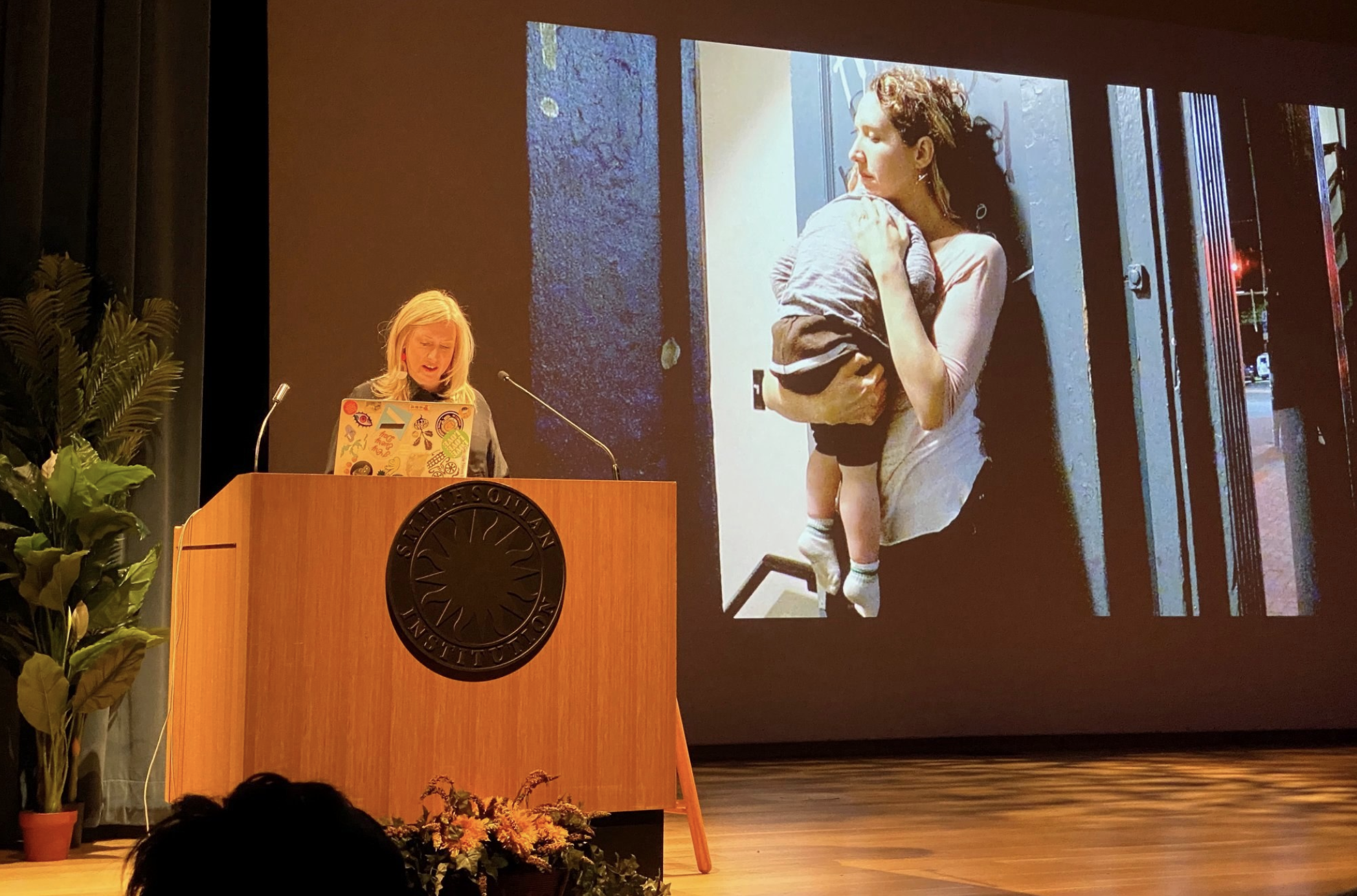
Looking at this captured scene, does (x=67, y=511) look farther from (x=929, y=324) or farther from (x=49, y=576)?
(x=929, y=324)

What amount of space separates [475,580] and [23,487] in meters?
2.09

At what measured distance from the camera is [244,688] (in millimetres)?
2139

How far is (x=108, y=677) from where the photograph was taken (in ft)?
12.3

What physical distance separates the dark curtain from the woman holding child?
91.4 inches

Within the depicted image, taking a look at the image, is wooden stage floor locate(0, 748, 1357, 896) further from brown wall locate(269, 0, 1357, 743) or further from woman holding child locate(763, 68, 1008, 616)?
woman holding child locate(763, 68, 1008, 616)

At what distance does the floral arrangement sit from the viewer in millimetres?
2111

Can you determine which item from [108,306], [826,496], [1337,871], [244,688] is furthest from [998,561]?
[244,688]

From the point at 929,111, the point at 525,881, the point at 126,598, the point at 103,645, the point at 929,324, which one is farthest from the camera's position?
the point at 929,111

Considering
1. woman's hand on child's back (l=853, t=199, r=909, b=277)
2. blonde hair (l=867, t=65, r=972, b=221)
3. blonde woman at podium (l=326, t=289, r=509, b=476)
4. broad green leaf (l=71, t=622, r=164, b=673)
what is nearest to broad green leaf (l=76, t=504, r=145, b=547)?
broad green leaf (l=71, t=622, r=164, b=673)

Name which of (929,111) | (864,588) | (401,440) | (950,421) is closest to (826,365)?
(950,421)

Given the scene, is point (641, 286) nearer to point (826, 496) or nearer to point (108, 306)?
point (826, 496)

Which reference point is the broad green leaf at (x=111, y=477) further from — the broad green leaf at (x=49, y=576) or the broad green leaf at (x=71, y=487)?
the broad green leaf at (x=49, y=576)

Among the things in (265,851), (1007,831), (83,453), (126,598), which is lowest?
(1007,831)

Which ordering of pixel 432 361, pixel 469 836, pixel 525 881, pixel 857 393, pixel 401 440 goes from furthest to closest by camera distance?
1. pixel 857 393
2. pixel 432 361
3. pixel 401 440
4. pixel 525 881
5. pixel 469 836
